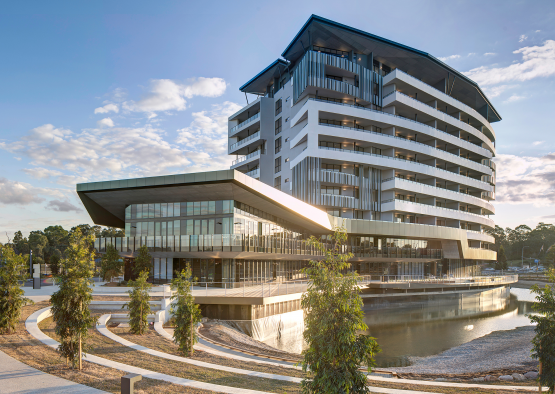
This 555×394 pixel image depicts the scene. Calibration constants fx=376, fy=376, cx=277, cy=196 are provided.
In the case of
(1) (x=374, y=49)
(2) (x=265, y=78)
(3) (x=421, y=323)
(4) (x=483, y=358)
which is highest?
(1) (x=374, y=49)

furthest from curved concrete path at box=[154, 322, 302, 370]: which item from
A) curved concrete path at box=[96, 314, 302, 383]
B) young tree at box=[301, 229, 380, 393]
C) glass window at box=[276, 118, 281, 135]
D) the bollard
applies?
glass window at box=[276, 118, 281, 135]

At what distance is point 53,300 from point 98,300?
599 inches

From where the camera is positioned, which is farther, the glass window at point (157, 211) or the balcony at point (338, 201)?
the balcony at point (338, 201)

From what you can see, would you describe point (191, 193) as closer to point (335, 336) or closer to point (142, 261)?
point (142, 261)

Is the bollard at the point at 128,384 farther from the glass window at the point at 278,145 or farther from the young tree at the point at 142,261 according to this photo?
the glass window at the point at 278,145

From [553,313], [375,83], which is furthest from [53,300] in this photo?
[375,83]

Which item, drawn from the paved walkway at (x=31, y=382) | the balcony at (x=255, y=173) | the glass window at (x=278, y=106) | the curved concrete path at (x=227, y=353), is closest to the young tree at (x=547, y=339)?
the curved concrete path at (x=227, y=353)

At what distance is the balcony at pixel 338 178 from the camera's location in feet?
183

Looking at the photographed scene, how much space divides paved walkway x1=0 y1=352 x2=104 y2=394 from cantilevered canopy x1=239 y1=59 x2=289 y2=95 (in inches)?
2619

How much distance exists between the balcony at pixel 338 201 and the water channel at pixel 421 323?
48.0 feet

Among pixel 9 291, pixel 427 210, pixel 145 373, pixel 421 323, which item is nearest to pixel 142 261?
pixel 9 291

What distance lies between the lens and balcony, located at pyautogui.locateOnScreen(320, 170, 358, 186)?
55812 mm

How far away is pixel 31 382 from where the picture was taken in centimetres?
1054

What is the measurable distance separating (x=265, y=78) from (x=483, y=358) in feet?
211
